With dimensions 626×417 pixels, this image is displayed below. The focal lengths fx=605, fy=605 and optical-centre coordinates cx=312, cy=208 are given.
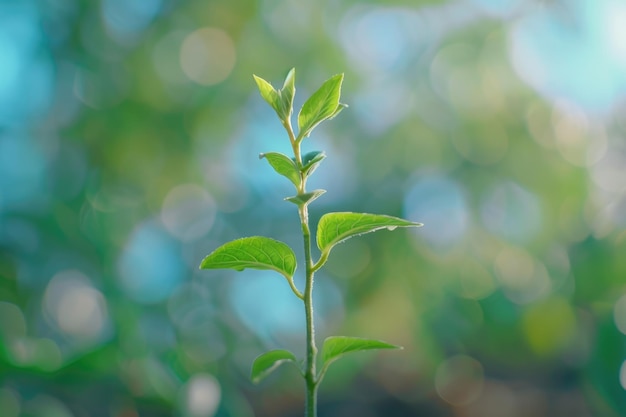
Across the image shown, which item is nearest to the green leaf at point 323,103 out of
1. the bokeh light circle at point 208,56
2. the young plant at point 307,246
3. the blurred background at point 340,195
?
the young plant at point 307,246

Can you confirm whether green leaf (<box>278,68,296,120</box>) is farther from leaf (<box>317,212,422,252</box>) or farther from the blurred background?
the blurred background

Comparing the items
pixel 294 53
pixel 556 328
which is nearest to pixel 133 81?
pixel 294 53

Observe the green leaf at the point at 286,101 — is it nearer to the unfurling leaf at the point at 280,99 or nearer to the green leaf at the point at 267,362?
the unfurling leaf at the point at 280,99

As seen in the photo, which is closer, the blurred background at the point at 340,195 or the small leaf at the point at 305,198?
the small leaf at the point at 305,198

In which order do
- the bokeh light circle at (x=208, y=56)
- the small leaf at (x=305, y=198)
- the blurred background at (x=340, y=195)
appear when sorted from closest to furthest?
the small leaf at (x=305, y=198) → the blurred background at (x=340, y=195) → the bokeh light circle at (x=208, y=56)

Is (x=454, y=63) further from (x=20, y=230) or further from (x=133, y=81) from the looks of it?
(x=20, y=230)


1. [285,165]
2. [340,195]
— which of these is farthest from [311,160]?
[340,195]
